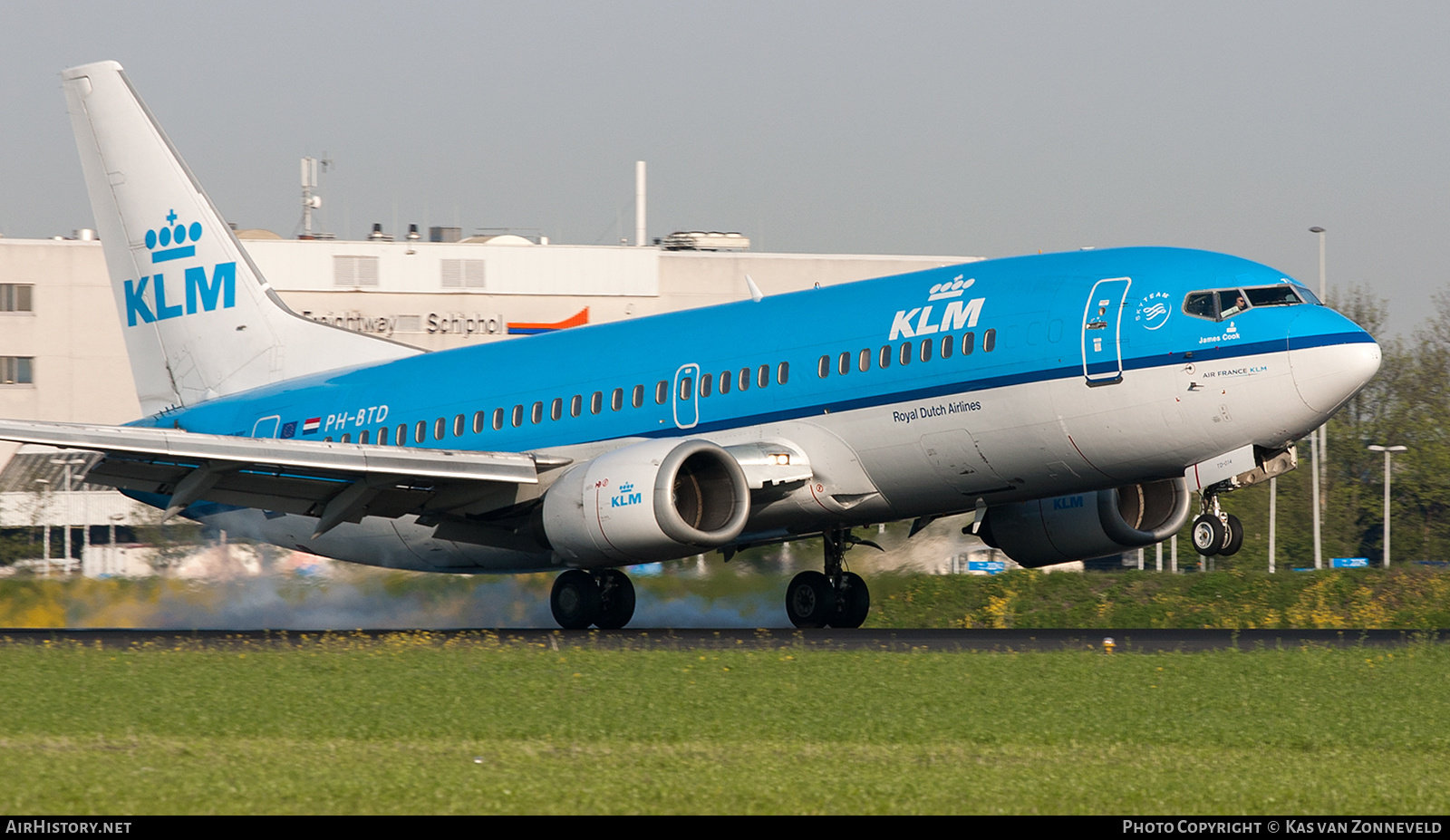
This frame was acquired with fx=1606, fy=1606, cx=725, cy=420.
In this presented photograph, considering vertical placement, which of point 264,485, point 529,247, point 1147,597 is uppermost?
point 529,247

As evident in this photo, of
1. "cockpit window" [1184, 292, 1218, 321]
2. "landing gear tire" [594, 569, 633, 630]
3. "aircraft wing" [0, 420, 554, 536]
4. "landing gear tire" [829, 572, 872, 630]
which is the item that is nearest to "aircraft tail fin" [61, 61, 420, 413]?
"aircraft wing" [0, 420, 554, 536]

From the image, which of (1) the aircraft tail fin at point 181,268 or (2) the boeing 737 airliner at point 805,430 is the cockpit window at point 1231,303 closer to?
(2) the boeing 737 airliner at point 805,430

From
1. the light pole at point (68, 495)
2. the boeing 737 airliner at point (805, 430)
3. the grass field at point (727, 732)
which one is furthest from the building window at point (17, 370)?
the grass field at point (727, 732)

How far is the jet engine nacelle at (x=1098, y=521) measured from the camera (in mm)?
23812

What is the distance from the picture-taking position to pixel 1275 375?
1894 cm

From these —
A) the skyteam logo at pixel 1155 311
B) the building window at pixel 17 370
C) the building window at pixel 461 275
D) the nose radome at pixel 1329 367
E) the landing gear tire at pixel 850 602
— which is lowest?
the landing gear tire at pixel 850 602

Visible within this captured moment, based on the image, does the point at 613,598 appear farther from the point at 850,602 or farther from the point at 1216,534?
the point at 1216,534

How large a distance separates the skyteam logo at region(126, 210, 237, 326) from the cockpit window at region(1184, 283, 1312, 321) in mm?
17949

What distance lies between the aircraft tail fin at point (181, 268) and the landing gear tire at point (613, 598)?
7.04 m

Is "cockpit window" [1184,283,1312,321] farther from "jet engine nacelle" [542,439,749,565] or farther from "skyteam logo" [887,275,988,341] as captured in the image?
"jet engine nacelle" [542,439,749,565]
